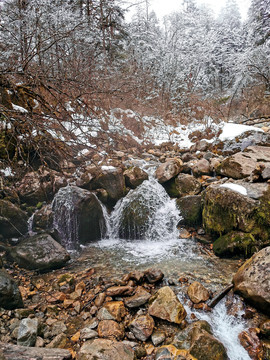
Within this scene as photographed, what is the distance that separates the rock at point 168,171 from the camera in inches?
244

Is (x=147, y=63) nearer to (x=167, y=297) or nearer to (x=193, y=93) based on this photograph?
(x=193, y=93)

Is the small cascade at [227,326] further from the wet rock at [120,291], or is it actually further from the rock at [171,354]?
the wet rock at [120,291]

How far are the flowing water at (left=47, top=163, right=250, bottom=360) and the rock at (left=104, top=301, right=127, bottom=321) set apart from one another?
794 millimetres

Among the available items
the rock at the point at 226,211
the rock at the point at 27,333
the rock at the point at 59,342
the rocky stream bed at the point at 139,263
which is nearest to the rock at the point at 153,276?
the rocky stream bed at the point at 139,263

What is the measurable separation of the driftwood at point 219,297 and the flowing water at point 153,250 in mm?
52

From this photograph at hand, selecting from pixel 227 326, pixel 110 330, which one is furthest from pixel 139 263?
pixel 227 326

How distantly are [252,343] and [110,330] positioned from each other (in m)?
1.44

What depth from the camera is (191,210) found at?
5184 mm

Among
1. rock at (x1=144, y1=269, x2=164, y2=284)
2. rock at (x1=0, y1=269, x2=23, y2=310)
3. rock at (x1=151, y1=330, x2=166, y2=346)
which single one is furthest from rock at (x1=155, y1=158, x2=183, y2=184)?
rock at (x1=0, y1=269, x2=23, y2=310)

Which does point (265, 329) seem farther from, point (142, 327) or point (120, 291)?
point (120, 291)

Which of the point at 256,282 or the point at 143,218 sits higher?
the point at 143,218

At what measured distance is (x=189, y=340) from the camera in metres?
2.03

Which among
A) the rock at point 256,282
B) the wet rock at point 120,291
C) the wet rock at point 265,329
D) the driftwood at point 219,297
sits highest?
the rock at point 256,282

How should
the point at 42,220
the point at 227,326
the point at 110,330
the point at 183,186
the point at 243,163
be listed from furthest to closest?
the point at 183,186 < the point at 243,163 < the point at 42,220 < the point at 227,326 < the point at 110,330
